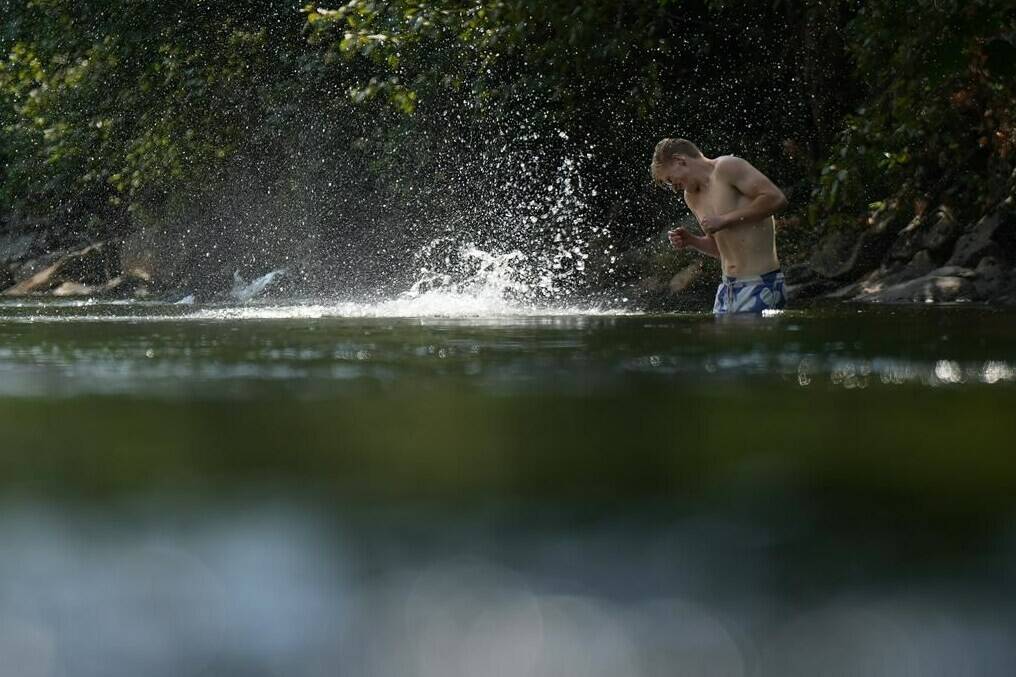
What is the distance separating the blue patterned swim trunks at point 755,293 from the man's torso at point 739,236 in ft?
0.15

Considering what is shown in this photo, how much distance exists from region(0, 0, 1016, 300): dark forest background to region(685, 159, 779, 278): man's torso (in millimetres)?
1315

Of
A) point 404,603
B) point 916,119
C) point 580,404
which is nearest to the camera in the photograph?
point 404,603

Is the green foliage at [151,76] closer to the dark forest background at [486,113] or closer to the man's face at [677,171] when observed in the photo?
the dark forest background at [486,113]

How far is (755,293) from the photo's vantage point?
9.02 metres

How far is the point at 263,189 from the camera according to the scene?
25.6 metres

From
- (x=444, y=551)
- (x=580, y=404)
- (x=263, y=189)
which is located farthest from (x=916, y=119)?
(x=263, y=189)

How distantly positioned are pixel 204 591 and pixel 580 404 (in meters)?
1.81

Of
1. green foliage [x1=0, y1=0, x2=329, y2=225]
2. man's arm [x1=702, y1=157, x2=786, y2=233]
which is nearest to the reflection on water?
man's arm [x1=702, y1=157, x2=786, y2=233]

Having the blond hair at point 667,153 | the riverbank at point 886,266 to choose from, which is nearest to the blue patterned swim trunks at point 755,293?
the blond hair at point 667,153

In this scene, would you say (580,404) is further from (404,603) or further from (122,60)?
(122,60)

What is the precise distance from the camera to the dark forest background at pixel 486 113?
42.1 ft

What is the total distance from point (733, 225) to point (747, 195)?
20cm

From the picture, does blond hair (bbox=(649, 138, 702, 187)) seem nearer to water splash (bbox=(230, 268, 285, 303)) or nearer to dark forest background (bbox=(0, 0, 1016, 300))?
dark forest background (bbox=(0, 0, 1016, 300))

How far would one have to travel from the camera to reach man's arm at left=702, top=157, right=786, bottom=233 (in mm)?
8633
